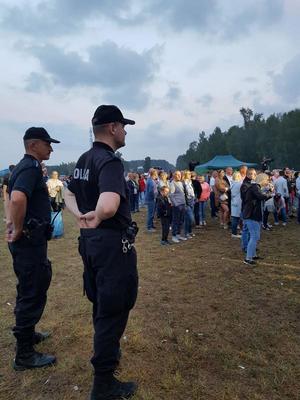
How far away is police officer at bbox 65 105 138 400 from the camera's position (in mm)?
2760

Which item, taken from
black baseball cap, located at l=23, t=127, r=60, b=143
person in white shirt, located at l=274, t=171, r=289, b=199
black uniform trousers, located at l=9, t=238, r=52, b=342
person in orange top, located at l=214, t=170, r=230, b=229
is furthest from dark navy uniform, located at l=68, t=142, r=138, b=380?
person in white shirt, located at l=274, t=171, r=289, b=199

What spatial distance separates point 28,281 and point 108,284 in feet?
3.86

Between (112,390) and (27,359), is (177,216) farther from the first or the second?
(112,390)

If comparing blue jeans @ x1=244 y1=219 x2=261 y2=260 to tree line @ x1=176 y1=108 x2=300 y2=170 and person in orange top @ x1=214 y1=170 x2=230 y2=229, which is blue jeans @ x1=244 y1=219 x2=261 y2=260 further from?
tree line @ x1=176 y1=108 x2=300 y2=170

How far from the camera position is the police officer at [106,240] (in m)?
2.76

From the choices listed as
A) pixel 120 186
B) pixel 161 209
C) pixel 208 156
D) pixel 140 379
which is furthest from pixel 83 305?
pixel 208 156

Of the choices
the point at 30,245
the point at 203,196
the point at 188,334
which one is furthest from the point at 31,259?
the point at 203,196

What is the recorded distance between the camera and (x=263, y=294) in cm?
555

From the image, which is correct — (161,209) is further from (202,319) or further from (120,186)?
(120,186)

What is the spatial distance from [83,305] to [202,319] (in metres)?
1.73

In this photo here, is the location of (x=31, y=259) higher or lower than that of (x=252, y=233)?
higher

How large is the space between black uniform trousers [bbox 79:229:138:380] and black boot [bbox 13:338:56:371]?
963 mm

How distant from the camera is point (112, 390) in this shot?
9.79 feet

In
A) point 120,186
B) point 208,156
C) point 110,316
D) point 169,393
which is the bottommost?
point 169,393
